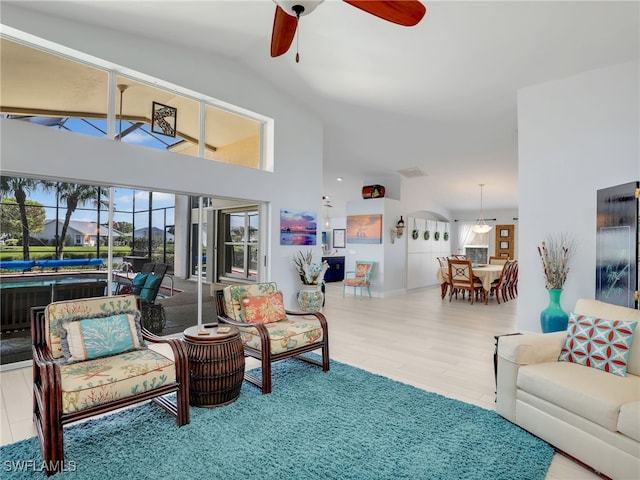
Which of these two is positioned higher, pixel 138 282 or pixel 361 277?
pixel 138 282

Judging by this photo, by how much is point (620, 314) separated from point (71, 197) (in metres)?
5.14

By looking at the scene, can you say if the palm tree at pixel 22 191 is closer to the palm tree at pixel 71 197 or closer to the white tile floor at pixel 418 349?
the palm tree at pixel 71 197

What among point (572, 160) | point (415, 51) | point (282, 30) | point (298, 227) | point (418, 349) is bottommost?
point (418, 349)

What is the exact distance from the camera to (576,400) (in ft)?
6.78

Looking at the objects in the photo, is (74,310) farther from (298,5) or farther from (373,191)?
(373,191)

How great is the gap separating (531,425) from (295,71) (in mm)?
4931

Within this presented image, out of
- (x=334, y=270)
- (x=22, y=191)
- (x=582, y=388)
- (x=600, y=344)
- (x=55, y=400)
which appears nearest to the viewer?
(x=55, y=400)

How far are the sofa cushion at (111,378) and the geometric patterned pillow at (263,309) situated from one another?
105 centimetres

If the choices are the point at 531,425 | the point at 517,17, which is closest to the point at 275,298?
the point at 531,425

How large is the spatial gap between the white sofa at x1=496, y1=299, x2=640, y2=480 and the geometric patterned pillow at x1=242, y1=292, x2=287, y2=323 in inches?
81.1

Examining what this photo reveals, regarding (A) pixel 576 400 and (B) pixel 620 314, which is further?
(B) pixel 620 314

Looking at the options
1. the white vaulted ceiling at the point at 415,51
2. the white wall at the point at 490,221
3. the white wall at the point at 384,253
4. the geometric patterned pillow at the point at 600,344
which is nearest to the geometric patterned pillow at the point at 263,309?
the geometric patterned pillow at the point at 600,344

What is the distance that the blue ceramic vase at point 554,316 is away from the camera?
160 inches

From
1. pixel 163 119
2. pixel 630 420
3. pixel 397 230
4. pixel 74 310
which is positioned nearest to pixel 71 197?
pixel 163 119
